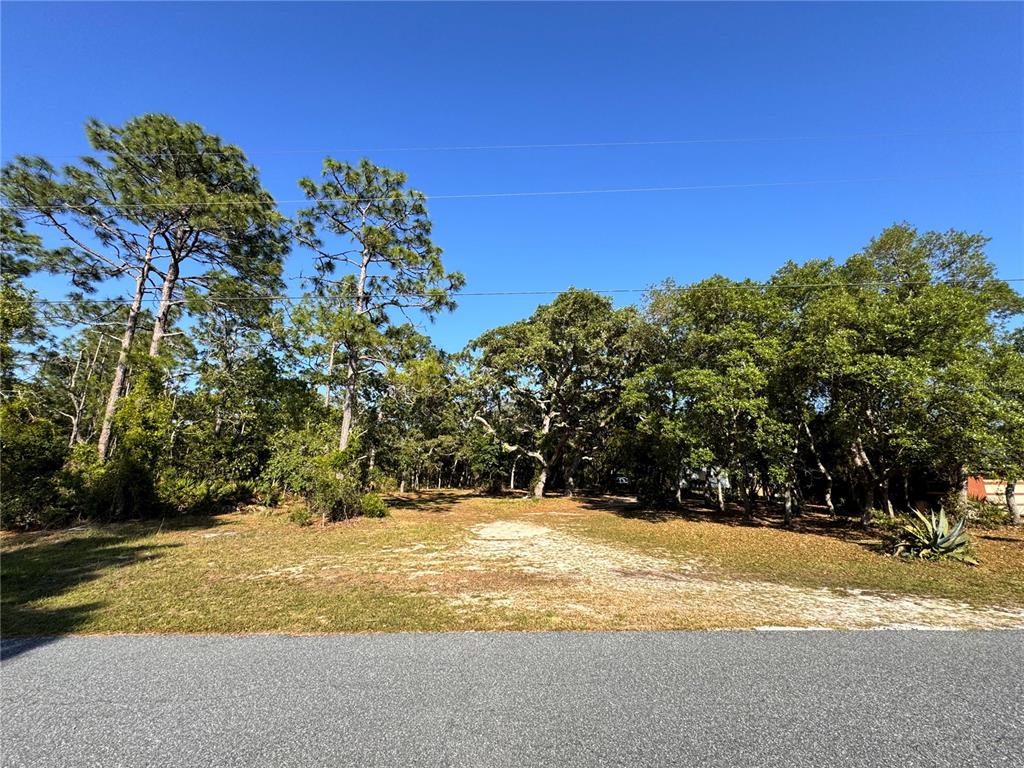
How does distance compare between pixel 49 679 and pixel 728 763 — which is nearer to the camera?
pixel 728 763

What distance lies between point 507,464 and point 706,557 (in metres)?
22.2

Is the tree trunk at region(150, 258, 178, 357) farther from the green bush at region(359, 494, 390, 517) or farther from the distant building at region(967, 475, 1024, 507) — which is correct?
the distant building at region(967, 475, 1024, 507)

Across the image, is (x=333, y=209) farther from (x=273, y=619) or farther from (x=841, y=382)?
(x=841, y=382)

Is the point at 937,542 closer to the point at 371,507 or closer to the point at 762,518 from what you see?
the point at 762,518

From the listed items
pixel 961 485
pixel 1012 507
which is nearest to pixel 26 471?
pixel 961 485

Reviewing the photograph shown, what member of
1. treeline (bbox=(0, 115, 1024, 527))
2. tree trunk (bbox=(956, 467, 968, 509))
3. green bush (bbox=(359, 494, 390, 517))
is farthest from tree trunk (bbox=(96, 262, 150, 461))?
tree trunk (bbox=(956, 467, 968, 509))

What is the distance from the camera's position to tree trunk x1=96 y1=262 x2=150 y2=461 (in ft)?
41.5

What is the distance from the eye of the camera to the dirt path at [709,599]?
4539 millimetres

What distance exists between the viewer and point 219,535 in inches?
385

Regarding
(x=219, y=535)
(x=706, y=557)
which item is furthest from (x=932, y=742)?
(x=219, y=535)

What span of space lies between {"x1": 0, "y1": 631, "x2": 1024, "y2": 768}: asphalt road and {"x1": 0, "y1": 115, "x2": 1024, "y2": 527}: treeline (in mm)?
7756

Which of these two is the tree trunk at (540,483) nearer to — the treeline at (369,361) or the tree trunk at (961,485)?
the treeline at (369,361)

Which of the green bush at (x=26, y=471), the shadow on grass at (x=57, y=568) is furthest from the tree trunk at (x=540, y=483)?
the green bush at (x=26, y=471)

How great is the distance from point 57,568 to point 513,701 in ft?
26.4
